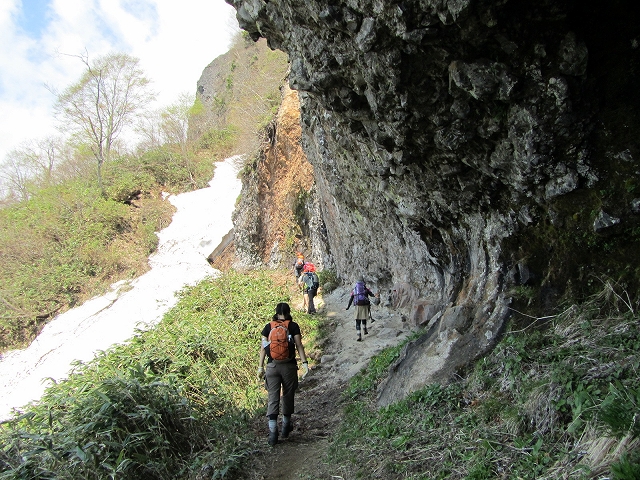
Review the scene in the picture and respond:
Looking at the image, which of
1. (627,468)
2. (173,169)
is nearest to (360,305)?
(627,468)

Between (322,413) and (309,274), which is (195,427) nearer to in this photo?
(322,413)

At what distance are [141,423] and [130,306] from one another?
15.7 m

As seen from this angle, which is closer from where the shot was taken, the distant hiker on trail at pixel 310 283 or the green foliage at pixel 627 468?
the green foliage at pixel 627 468

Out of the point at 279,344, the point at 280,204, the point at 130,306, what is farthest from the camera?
the point at 280,204

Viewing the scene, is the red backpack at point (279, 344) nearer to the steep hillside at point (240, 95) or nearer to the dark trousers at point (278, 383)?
the dark trousers at point (278, 383)

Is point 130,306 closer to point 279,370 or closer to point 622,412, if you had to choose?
point 279,370

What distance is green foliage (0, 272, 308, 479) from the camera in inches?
173

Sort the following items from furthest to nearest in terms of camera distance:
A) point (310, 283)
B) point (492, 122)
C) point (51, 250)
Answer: point (51, 250), point (310, 283), point (492, 122)

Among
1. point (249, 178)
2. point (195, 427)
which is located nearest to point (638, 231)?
point (195, 427)

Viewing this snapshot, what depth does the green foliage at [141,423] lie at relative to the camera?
4.39 meters

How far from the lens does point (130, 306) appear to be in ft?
63.4

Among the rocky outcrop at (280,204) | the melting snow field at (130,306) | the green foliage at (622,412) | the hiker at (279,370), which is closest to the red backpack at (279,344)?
the hiker at (279,370)

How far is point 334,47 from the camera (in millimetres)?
5281

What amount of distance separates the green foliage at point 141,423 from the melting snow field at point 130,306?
3079mm
